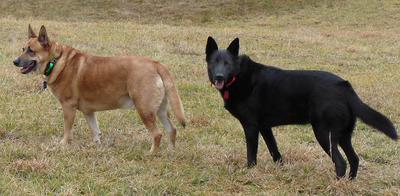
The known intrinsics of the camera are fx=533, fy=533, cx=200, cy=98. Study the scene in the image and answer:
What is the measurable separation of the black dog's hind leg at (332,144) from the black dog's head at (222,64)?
106 centimetres

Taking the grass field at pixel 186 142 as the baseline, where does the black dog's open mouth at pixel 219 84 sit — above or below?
above

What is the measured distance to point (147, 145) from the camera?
6715mm

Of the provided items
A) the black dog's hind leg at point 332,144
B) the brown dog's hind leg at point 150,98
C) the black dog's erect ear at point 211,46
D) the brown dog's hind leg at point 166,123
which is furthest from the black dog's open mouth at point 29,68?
the black dog's hind leg at point 332,144

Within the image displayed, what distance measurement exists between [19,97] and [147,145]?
3076mm

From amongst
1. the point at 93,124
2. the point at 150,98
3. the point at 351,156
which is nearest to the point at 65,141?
the point at 93,124

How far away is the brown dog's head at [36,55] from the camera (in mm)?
6570

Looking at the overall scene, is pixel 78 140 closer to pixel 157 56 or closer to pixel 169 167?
pixel 169 167

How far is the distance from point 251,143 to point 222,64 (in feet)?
3.04

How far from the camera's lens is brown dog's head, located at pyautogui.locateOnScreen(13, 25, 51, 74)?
657cm

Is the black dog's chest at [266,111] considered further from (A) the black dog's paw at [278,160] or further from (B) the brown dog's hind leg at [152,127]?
(B) the brown dog's hind leg at [152,127]

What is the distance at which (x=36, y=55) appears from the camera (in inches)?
259

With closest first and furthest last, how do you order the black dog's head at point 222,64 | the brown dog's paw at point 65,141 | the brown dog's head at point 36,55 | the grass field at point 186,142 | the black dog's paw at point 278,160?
the grass field at point 186,142
the black dog's head at point 222,64
the black dog's paw at point 278,160
the brown dog's paw at point 65,141
the brown dog's head at point 36,55

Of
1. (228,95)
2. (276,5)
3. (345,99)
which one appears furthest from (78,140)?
(276,5)

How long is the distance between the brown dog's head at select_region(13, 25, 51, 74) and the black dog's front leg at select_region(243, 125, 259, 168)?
2.69 meters
